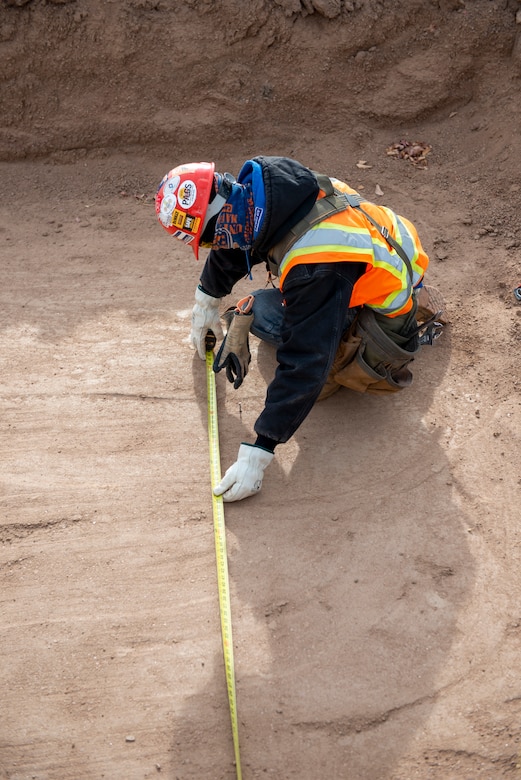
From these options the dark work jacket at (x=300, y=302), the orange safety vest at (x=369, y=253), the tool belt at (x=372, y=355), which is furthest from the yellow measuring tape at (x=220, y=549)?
the orange safety vest at (x=369, y=253)

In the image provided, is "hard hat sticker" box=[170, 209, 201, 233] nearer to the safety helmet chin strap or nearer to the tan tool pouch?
the safety helmet chin strap

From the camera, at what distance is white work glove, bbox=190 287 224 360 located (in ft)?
14.4

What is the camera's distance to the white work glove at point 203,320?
4.38 m

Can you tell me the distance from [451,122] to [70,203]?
3.34 m

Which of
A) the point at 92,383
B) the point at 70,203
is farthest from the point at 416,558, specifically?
the point at 70,203

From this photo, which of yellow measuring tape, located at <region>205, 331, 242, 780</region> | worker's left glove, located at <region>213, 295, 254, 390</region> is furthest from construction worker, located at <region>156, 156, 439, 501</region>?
worker's left glove, located at <region>213, 295, 254, 390</region>

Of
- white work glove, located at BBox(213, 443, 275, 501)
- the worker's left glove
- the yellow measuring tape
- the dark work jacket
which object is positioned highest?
the dark work jacket

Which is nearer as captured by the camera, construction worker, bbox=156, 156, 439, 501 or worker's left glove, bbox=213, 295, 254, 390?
construction worker, bbox=156, 156, 439, 501

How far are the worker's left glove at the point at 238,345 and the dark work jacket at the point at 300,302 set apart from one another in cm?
53

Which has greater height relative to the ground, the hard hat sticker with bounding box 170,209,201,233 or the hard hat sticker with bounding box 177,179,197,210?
A: the hard hat sticker with bounding box 177,179,197,210

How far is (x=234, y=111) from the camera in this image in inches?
236

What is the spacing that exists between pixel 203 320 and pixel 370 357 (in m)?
1.11

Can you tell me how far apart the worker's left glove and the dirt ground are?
0.34 meters

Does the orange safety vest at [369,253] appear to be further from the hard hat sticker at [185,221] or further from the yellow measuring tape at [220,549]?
the yellow measuring tape at [220,549]
